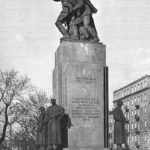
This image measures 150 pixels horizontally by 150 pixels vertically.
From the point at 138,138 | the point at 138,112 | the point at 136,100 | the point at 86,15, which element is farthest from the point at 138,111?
the point at 86,15

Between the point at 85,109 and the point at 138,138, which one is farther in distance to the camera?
the point at 138,138

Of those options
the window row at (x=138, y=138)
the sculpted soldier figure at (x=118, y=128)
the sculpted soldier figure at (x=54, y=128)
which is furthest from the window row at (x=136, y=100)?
the sculpted soldier figure at (x=54, y=128)

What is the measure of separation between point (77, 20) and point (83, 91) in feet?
11.6

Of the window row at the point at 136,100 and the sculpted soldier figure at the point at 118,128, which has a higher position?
the window row at the point at 136,100

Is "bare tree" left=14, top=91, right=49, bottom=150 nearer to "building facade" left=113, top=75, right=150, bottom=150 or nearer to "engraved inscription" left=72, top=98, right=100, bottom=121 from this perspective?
"engraved inscription" left=72, top=98, right=100, bottom=121

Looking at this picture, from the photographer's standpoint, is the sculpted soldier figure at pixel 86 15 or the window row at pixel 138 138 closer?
the sculpted soldier figure at pixel 86 15

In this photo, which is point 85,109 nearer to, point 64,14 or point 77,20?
point 77,20

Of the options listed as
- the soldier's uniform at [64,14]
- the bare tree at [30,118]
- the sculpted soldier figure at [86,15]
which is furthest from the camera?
the bare tree at [30,118]

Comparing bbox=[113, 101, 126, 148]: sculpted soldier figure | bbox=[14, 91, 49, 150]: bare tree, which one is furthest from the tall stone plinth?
bbox=[14, 91, 49, 150]: bare tree

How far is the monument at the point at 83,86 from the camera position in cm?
1755

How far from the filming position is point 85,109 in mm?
17781

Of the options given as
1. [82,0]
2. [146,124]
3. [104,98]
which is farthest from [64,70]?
[146,124]

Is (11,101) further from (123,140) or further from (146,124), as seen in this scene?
(146,124)

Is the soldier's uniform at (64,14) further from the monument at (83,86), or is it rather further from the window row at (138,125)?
the window row at (138,125)
